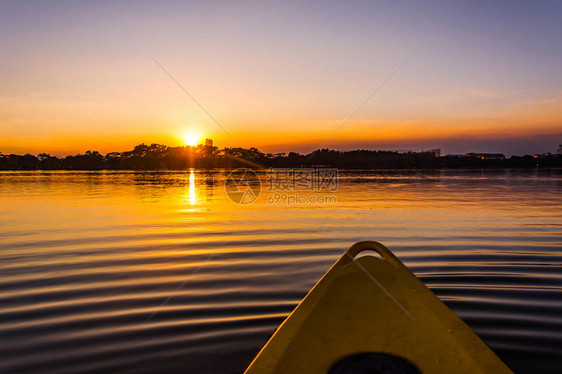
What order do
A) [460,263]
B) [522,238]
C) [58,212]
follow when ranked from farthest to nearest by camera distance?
1. [58,212]
2. [522,238]
3. [460,263]

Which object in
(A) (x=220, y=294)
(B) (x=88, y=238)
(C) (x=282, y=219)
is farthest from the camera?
(C) (x=282, y=219)

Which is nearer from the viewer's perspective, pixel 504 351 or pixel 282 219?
pixel 504 351

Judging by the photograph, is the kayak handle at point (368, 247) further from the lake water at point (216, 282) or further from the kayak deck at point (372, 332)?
the lake water at point (216, 282)

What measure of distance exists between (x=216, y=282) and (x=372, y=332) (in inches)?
141

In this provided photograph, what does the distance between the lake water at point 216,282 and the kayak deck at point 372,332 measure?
101 centimetres

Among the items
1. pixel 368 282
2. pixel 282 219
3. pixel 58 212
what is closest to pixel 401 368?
pixel 368 282

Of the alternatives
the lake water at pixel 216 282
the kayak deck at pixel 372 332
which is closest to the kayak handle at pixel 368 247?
the kayak deck at pixel 372 332

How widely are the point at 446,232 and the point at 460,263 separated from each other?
11.1 feet

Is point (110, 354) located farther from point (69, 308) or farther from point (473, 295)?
point (473, 295)

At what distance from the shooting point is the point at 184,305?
16.8ft

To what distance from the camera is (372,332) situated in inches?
122

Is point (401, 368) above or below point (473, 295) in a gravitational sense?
above

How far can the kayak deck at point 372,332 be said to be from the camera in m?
2.60

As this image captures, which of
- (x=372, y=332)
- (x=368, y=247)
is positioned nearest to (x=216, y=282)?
(x=368, y=247)
